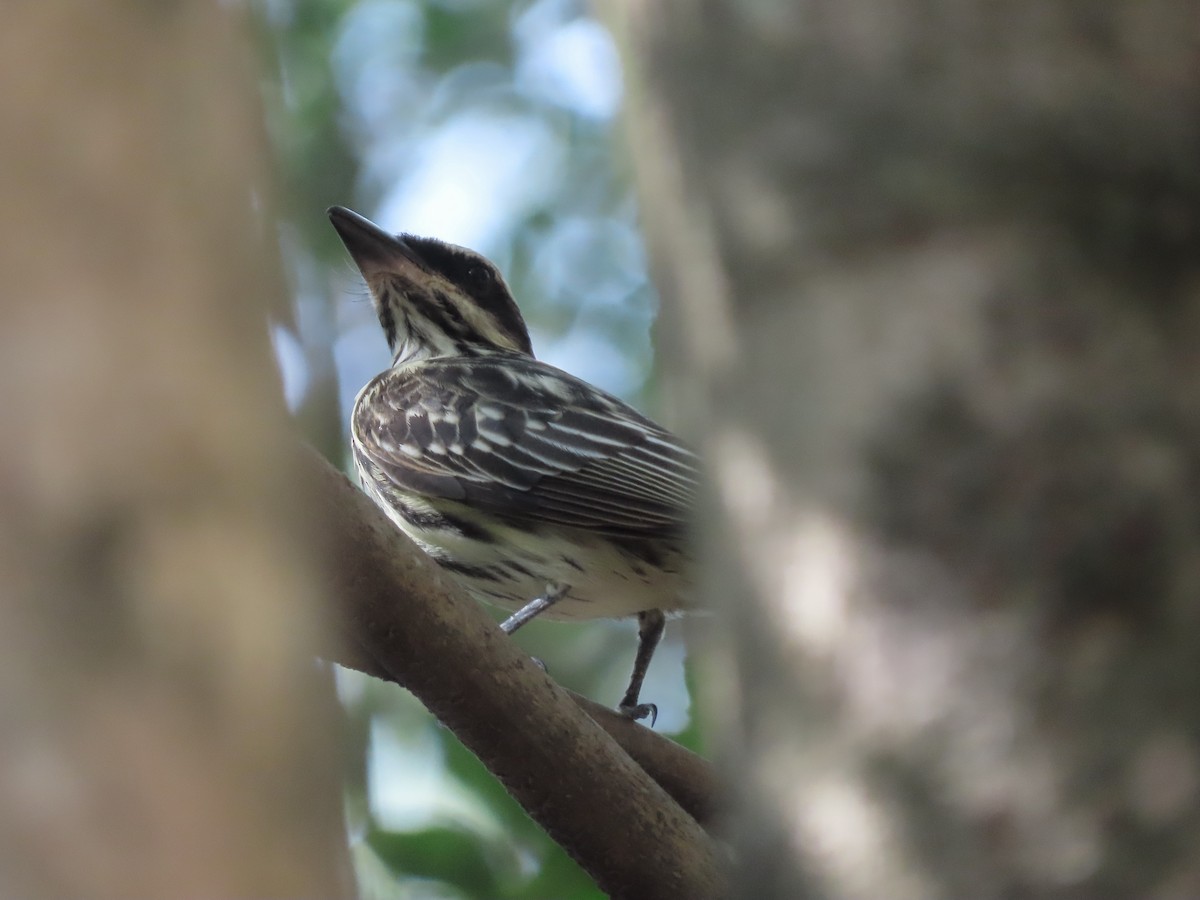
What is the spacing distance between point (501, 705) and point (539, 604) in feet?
6.15

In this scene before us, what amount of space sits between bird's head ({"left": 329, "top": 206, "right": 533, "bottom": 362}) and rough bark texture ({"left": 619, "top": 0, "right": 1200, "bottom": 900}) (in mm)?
5952

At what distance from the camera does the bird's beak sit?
7051 mm

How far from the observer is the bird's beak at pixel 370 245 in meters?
7.05

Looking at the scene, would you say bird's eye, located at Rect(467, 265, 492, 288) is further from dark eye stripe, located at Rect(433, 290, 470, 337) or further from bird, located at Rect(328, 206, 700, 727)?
bird, located at Rect(328, 206, 700, 727)

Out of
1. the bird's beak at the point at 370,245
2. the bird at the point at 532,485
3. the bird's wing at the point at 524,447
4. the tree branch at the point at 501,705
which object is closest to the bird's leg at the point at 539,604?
the bird at the point at 532,485

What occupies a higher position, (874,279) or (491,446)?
(491,446)

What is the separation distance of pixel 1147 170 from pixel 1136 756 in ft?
1.70

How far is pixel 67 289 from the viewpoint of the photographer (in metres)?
1.35

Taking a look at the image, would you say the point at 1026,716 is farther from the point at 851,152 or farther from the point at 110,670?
the point at 110,670

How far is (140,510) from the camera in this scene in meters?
1.30

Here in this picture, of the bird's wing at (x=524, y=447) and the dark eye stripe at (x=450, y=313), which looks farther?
the dark eye stripe at (x=450, y=313)

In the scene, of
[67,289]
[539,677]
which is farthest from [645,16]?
[539,677]

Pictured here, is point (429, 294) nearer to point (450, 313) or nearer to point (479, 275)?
point (450, 313)

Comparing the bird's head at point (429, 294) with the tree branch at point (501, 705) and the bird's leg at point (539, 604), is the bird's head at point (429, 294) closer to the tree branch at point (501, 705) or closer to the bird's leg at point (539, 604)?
the bird's leg at point (539, 604)
